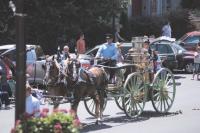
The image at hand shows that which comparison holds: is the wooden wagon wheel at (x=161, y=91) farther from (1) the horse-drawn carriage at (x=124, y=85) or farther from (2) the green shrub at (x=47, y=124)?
(2) the green shrub at (x=47, y=124)

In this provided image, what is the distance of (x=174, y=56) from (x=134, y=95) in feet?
41.9

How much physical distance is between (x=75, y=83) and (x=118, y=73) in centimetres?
224

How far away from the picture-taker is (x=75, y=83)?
513 inches

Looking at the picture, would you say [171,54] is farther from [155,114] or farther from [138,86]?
[138,86]

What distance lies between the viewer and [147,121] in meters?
14.7

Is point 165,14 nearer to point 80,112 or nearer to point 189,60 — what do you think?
point 189,60

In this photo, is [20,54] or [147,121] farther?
[147,121]

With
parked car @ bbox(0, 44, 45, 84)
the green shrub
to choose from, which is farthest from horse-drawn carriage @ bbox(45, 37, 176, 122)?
the green shrub

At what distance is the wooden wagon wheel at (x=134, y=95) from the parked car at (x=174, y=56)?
37.8 ft

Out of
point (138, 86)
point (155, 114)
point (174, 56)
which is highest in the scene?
point (174, 56)

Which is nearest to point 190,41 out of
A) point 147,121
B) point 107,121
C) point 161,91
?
point 161,91

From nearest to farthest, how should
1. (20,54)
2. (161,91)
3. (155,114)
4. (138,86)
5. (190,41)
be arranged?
(20,54)
(138,86)
(161,91)
(155,114)
(190,41)

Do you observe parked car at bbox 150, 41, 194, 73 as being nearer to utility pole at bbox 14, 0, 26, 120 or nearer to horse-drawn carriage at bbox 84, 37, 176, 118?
horse-drawn carriage at bbox 84, 37, 176, 118

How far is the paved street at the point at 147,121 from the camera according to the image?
1341 centimetres
